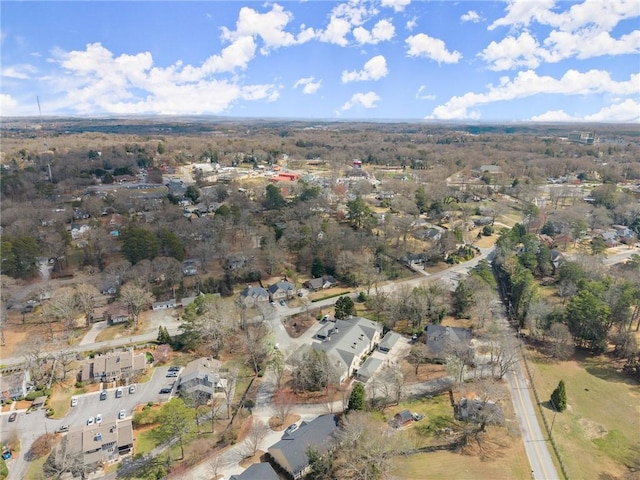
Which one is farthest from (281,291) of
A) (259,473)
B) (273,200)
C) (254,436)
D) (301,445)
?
(273,200)

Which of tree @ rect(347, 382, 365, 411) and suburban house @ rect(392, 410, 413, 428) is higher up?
tree @ rect(347, 382, 365, 411)

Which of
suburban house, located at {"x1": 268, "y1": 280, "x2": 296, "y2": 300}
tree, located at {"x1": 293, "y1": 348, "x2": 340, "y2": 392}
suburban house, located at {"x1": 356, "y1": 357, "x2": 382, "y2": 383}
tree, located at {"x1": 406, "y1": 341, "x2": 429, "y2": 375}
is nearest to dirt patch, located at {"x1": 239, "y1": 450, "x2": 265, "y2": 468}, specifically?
→ tree, located at {"x1": 293, "y1": 348, "x2": 340, "y2": 392}

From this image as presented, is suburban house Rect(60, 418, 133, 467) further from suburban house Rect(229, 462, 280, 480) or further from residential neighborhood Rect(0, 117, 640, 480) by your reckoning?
suburban house Rect(229, 462, 280, 480)

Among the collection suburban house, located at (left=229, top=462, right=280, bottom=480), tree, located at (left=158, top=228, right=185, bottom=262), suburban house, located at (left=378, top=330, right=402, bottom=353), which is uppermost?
tree, located at (left=158, top=228, right=185, bottom=262)

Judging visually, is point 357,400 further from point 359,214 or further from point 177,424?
point 359,214

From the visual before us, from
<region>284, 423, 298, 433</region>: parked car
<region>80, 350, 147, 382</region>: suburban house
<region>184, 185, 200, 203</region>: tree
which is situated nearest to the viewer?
<region>284, 423, 298, 433</region>: parked car

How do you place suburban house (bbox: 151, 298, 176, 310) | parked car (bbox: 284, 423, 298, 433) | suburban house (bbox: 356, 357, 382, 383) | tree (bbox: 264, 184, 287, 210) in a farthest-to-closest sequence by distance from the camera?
tree (bbox: 264, 184, 287, 210), suburban house (bbox: 151, 298, 176, 310), suburban house (bbox: 356, 357, 382, 383), parked car (bbox: 284, 423, 298, 433)
